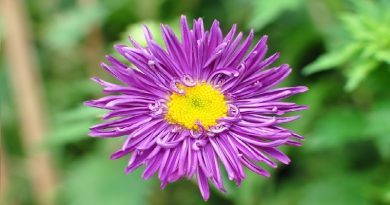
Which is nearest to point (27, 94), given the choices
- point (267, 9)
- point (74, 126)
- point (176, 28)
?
point (74, 126)

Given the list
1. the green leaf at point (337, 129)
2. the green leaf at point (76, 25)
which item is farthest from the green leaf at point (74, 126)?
the green leaf at point (337, 129)

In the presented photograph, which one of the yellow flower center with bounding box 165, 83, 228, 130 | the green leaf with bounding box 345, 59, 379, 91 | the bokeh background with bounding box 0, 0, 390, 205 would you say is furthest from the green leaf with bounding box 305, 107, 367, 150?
the yellow flower center with bounding box 165, 83, 228, 130

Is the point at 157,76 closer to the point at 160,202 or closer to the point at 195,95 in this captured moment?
the point at 195,95

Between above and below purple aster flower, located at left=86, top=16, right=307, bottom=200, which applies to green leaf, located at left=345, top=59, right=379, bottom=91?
above

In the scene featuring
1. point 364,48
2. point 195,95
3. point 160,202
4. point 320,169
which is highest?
point 364,48

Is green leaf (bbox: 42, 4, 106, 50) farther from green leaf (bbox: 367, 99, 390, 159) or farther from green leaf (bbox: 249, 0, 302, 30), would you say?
green leaf (bbox: 367, 99, 390, 159)

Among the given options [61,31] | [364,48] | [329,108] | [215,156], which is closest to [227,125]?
[215,156]

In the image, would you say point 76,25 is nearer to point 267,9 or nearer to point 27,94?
point 27,94

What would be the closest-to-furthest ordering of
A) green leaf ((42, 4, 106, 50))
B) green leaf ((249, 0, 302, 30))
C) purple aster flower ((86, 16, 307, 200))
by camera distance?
purple aster flower ((86, 16, 307, 200)) → green leaf ((249, 0, 302, 30)) → green leaf ((42, 4, 106, 50))
